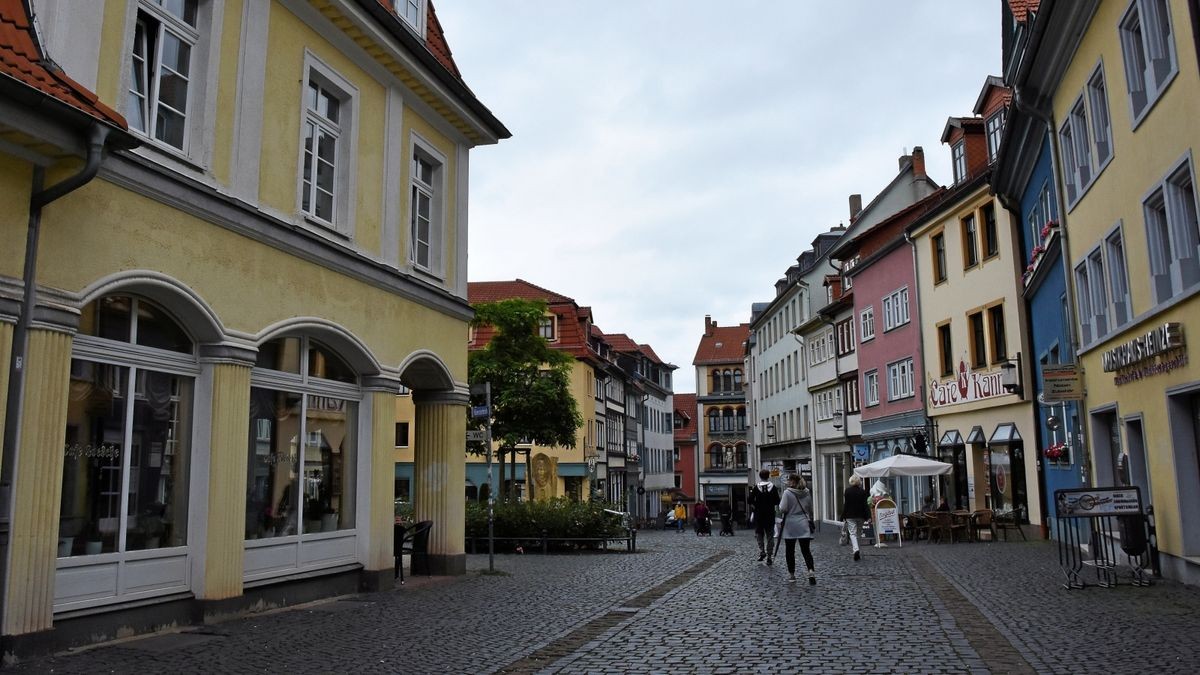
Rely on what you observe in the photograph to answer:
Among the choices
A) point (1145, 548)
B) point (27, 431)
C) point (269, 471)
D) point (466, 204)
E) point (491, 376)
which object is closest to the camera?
point (27, 431)

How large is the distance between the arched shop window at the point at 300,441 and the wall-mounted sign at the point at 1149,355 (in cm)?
1083

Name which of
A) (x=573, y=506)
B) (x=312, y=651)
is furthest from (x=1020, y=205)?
(x=312, y=651)

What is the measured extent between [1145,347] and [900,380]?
2314 cm

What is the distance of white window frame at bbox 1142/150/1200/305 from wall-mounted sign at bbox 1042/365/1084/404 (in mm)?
3715

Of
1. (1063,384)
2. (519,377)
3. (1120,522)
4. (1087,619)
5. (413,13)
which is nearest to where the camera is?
(1087,619)

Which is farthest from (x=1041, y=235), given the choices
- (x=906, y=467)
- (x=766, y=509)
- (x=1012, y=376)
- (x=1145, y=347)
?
(x=1145, y=347)

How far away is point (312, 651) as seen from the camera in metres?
8.98

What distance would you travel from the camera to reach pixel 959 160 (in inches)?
1321

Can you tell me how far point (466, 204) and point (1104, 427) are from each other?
11.8 meters

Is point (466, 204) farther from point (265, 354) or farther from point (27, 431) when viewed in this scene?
point (27, 431)

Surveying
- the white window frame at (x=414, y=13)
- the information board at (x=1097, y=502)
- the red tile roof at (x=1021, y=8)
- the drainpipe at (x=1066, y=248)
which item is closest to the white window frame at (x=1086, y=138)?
the drainpipe at (x=1066, y=248)

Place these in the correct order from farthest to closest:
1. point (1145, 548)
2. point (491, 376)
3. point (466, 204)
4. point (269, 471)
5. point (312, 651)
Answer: point (491, 376) < point (466, 204) < point (1145, 548) < point (269, 471) < point (312, 651)

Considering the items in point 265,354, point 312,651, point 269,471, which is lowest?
point 312,651

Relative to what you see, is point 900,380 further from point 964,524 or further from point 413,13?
point 413,13
